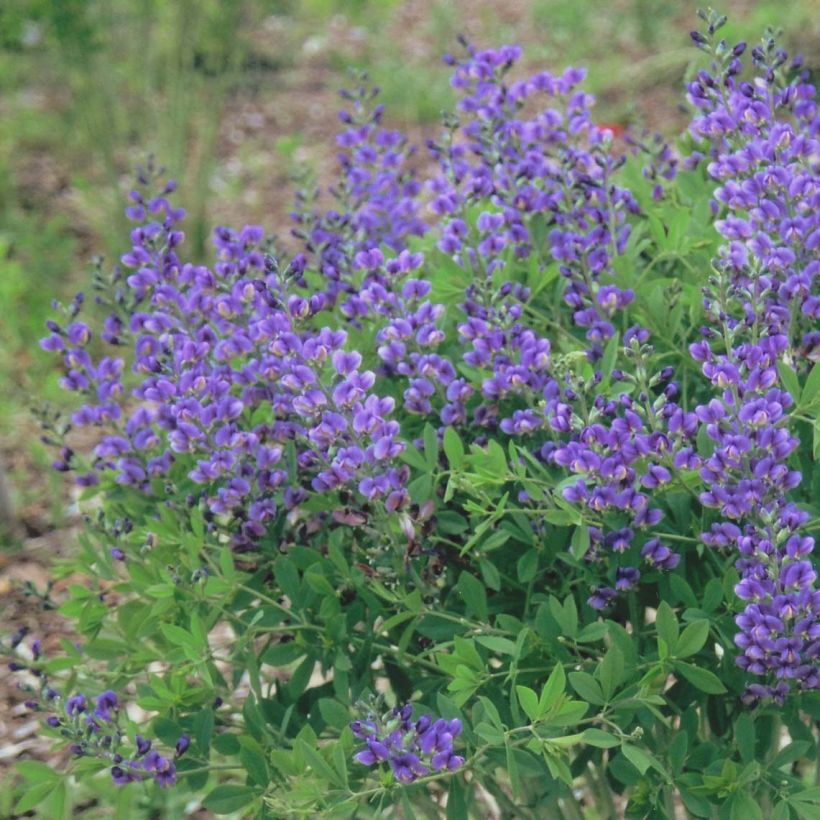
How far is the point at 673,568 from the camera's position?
199 centimetres

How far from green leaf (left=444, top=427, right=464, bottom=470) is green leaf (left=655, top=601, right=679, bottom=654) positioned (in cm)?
39

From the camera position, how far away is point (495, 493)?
2061mm

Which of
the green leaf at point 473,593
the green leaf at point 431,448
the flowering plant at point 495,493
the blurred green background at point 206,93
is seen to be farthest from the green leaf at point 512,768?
the blurred green background at point 206,93

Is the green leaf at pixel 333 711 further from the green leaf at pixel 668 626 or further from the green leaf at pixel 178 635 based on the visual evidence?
the green leaf at pixel 668 626

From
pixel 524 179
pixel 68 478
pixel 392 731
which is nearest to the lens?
pixel 392 731

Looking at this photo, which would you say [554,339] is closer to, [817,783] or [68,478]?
[817,783]

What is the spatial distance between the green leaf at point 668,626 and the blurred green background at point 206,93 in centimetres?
268

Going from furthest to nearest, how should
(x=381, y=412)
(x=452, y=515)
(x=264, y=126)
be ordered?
(x=264, y=126) → (x=452, y=515) → (x=381, y=412)

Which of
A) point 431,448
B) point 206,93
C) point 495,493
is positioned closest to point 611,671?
point 495,493

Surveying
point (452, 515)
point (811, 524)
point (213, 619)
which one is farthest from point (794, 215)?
point (213, 619)

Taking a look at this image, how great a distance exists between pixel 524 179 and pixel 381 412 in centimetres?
73

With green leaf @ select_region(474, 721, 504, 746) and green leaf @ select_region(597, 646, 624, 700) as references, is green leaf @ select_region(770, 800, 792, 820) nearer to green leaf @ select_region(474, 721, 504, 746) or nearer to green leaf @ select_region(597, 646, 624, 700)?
green leaf @ select_region(597, 646, 624, 700)

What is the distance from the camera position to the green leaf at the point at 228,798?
201cm

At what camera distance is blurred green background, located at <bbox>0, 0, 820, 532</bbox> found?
5.33 m
